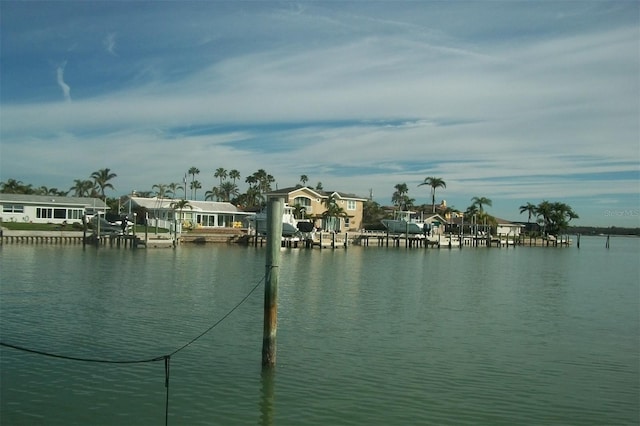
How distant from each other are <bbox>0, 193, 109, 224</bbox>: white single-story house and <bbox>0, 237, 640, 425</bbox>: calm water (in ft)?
147

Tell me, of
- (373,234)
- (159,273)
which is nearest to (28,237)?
(159,273)

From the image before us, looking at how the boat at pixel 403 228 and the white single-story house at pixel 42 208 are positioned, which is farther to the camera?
the boat at pixel 403 228

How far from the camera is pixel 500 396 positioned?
1350 centimetres

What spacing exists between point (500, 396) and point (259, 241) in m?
61.8

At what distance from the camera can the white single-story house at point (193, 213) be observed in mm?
81438

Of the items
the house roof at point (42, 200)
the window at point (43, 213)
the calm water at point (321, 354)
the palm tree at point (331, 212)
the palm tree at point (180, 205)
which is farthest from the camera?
the palm tree at point (331, 212)

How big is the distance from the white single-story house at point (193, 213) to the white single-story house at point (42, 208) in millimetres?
7717

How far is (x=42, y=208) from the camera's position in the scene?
2918 inches

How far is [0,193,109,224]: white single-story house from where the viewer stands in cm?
7219

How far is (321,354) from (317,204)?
74553 millimetres

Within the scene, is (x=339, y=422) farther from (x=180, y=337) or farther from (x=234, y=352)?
(x=180, y=337)

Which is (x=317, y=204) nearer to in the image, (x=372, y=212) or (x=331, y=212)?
(x=331, y=212)

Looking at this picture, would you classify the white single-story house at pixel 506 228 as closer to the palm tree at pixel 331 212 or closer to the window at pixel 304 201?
the palm tree at pixel 331 212

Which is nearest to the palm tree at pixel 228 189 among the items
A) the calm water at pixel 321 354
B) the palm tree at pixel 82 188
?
the palm tree at pixel 82 188
